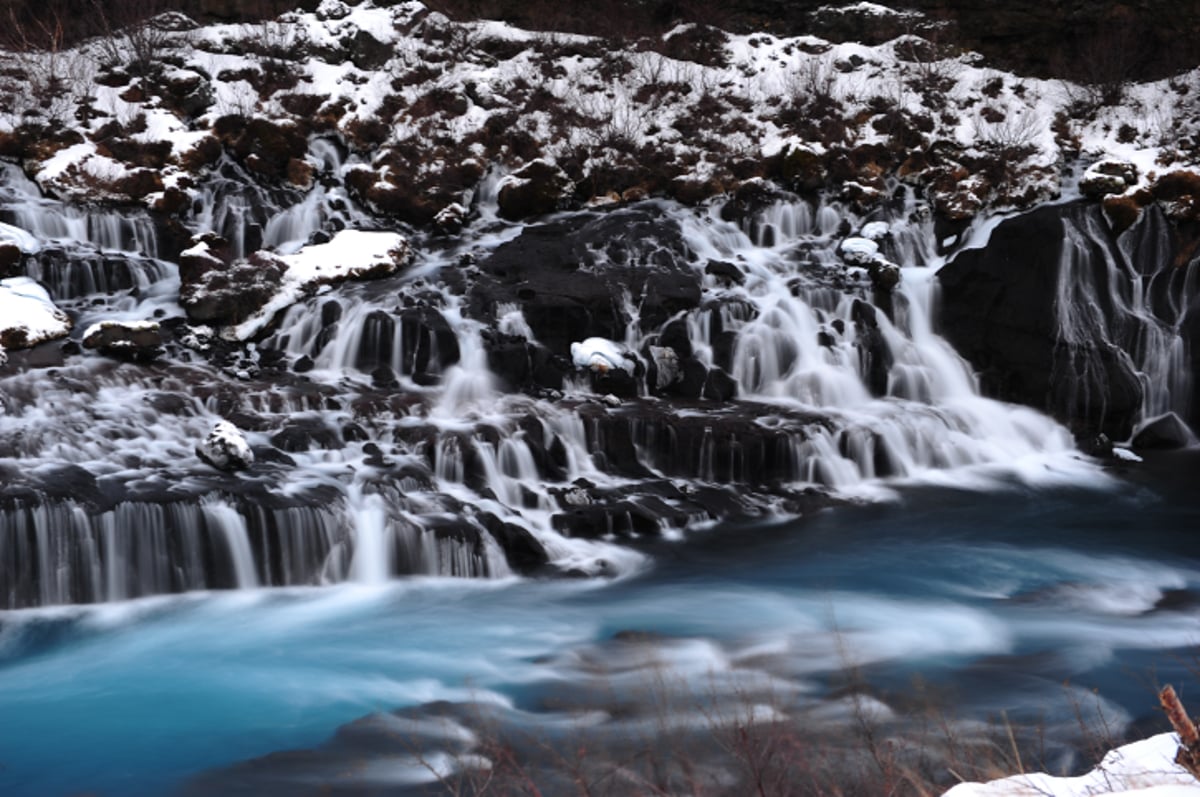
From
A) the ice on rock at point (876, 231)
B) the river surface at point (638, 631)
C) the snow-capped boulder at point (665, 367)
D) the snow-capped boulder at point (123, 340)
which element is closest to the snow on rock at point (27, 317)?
the snow-capped boulder at point (123, 340)

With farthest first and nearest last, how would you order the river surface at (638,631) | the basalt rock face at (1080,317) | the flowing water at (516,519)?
the basalt rock face at (1080,317)
the flowing water at (516,519)
the river surface at (638,631)

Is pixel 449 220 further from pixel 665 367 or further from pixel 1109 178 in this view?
pixel 1109 178

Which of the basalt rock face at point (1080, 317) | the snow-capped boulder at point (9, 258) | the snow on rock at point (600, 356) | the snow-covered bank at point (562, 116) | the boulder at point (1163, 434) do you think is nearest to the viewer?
the snow on rock at point (600, 356)

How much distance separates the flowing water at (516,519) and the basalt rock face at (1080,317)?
0.52 ft

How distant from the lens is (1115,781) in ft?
12.1

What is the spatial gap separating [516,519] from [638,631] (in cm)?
217

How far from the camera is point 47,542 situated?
7.87 m

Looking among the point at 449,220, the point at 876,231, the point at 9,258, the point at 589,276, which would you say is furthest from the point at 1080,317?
the point at 9,258

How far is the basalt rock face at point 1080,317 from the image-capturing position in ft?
40.9

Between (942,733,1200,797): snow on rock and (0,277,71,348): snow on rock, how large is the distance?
11.3m

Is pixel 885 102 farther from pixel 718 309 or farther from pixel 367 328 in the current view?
pixel 367 328

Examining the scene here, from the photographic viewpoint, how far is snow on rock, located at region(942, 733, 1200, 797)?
3457 millimetres

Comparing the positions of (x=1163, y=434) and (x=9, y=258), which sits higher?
(x=9, y=258)

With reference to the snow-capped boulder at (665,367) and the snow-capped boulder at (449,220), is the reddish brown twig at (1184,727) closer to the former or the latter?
the snow-capped boulder at (665,367)
